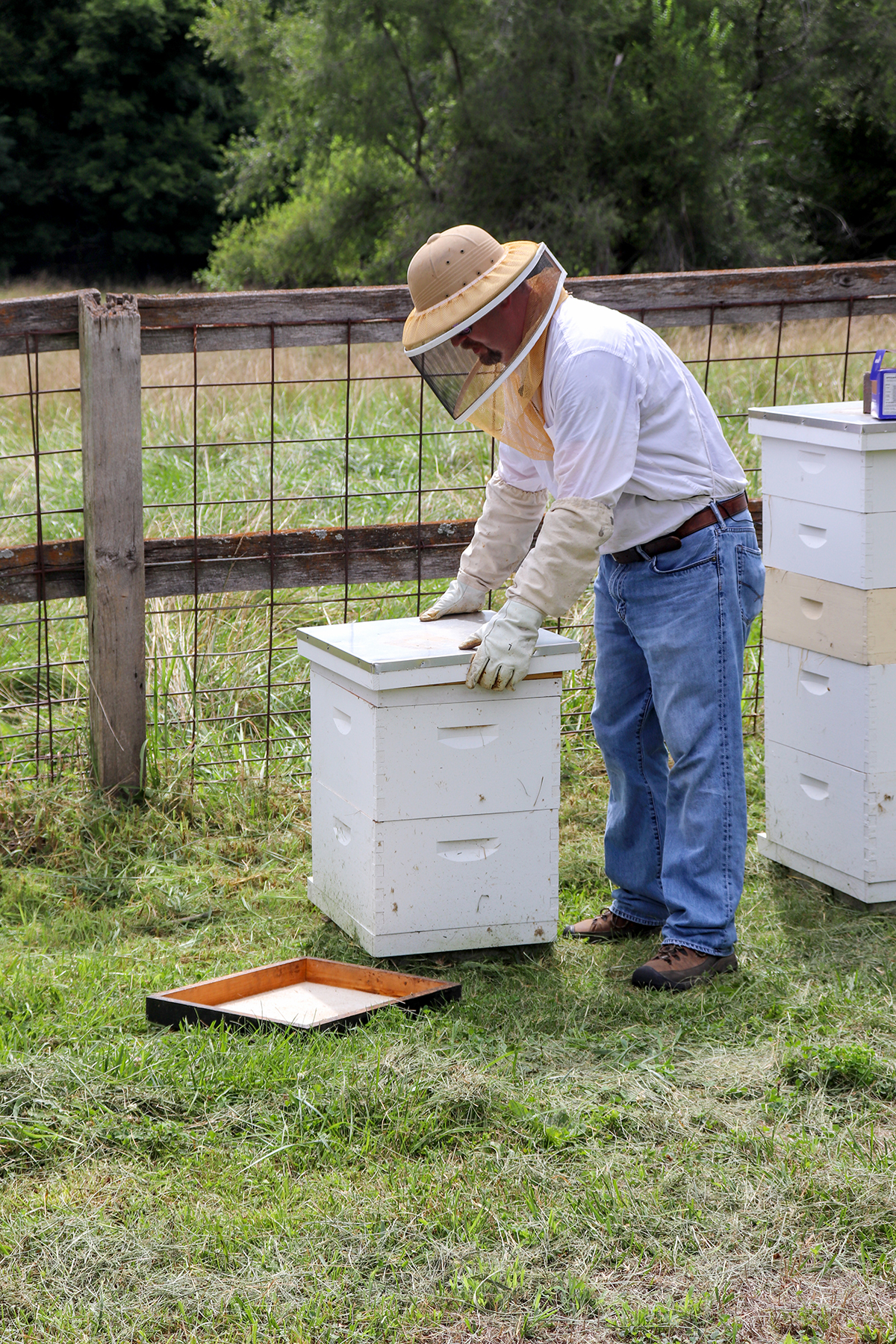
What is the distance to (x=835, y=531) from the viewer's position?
3537mm

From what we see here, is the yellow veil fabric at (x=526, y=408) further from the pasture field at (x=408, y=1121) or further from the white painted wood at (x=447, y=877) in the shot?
the pasture field at (x=408, y=1121)

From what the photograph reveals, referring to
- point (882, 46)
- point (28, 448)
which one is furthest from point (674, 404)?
point (882, 46)

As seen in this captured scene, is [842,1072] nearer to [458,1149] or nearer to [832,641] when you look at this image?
[458,1149]

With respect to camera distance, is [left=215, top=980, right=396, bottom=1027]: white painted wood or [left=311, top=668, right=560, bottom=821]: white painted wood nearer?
[left=215, top=980, right=396, bottom=1027]: white painted wood

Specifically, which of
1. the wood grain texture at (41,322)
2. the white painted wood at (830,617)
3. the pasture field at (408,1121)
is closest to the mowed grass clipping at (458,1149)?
the pasture field at (408,1121)

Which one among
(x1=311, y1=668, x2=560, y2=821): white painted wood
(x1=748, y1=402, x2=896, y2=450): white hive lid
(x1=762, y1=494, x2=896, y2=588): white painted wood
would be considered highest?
(x1=748, y1=402, x2=896, y2=450): white hive lid

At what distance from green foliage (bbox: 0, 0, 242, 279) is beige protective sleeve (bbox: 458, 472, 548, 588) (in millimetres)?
28760

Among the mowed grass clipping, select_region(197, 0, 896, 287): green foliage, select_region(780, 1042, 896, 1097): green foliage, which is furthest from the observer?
select_region(197, 0, 896, 287): green foliage

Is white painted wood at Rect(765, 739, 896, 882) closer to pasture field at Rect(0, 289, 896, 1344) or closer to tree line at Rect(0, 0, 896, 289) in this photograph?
pasture field at Rect(0, 289, 896, 1344)

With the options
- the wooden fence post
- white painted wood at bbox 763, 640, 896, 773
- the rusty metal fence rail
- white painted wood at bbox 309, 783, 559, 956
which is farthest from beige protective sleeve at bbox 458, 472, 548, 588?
the wooden fence post

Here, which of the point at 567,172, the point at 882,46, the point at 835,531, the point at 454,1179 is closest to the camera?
the point at 454,1179

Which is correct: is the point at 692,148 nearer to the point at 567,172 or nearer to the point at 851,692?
the point at 567,172

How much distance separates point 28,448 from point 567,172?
14486 millimetres

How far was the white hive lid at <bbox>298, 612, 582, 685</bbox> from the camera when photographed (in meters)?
3.03
